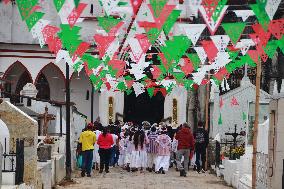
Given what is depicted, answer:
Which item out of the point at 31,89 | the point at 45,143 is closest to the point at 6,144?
the point at 45,143

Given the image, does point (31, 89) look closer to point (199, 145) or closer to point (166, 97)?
point (199, 145)

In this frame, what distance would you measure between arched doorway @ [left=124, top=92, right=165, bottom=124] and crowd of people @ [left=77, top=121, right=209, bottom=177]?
15.9 metres

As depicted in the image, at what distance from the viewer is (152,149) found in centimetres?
2269

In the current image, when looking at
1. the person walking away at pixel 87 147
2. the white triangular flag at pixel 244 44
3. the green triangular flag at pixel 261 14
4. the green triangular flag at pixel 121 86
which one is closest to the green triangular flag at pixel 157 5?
the green triangular flag at pixel 261 14

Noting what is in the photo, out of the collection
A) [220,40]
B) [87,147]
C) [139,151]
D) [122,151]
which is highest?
[220,40]

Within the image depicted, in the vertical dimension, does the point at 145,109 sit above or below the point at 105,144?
above

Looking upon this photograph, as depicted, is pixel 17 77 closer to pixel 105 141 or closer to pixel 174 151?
pixel 174 151

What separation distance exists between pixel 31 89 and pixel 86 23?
40.6 feet

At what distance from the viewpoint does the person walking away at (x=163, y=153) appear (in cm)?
2230

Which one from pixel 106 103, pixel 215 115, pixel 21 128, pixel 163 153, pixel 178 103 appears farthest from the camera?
pixel 106 103

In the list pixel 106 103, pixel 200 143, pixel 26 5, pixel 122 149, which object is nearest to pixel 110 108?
pixel 106 103

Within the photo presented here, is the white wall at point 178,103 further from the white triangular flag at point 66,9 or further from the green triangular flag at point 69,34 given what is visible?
the white triangular flag at point 66,9

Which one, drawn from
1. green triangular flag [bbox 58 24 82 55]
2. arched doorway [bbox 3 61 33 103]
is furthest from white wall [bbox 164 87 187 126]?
green triangular flag [bbox 58 24 82 55]

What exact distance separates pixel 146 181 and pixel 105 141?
245 cm
